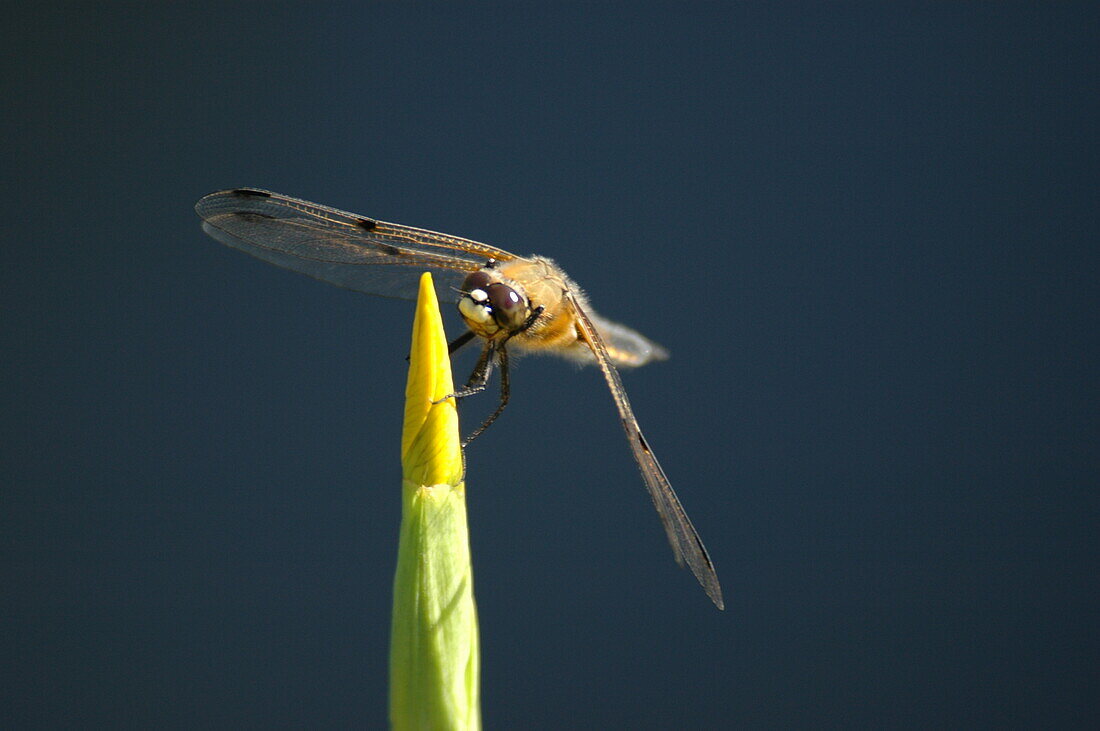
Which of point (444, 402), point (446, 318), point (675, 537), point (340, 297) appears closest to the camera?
point (444, 402)

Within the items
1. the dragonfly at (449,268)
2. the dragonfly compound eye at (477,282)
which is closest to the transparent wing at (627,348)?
the dragonfly at (449,268)

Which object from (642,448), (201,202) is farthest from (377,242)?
(642,448)

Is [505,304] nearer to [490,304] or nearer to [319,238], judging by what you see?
[490,304]

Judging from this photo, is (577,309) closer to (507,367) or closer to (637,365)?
(507,367)

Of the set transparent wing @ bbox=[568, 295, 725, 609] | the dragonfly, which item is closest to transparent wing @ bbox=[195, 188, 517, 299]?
the dragonfly

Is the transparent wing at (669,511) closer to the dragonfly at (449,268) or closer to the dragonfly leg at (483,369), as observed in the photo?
the dragonfly at (449,268)
